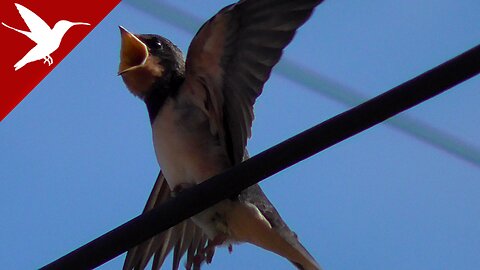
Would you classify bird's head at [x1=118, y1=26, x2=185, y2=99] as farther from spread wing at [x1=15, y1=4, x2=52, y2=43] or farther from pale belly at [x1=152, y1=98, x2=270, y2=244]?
spread wing at [x1=15, y1=4, x2=52, y2=43]

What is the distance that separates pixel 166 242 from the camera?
2.71 metres

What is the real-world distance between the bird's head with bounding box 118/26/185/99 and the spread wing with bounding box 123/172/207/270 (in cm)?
24

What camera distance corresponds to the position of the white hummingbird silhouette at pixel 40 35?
3476 millimetres

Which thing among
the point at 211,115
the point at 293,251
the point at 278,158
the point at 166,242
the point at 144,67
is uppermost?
the point at 144,67

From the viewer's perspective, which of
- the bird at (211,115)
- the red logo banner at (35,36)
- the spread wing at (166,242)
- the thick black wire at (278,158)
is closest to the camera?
the thick black wire at (278,158)

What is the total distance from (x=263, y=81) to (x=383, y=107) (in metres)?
0.79

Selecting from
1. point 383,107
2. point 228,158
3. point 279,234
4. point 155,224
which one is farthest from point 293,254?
point 383,107

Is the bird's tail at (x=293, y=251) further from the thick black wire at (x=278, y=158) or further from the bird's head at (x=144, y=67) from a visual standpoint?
the thick black wire at (x=278, y=158)

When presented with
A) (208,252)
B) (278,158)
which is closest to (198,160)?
(208,252)

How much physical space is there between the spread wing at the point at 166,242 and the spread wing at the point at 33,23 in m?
0.99

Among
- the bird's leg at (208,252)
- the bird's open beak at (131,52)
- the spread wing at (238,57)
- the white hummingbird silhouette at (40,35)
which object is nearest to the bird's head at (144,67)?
the bird's open beak at (131,52)

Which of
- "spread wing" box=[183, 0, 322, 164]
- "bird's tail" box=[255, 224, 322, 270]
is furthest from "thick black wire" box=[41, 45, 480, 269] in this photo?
"bird's tail" box=[255, 224, 322, 270]

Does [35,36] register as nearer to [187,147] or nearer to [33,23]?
[33,23]

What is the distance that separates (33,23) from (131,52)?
106cm
